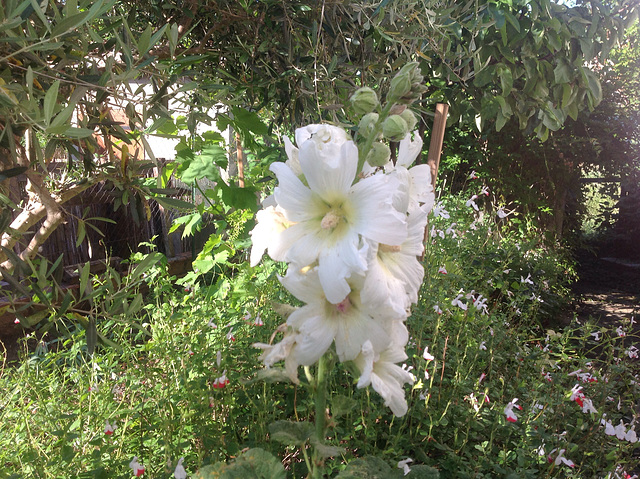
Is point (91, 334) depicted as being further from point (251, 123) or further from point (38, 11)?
point (251, 123)

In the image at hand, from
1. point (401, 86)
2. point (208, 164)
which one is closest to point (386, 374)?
point (401, 86)

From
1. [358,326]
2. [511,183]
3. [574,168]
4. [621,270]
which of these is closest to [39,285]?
[358,326]

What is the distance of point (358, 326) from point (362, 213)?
166 mm

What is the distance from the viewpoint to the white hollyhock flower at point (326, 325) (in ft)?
2.26

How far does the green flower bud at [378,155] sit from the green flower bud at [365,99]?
0.09 m

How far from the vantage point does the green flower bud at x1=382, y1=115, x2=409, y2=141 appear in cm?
73

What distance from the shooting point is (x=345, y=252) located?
650 millimetres

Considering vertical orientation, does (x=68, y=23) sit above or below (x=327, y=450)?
above

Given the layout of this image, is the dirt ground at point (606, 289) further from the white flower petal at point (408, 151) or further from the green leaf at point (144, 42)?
the green leaf at point (144, 42)

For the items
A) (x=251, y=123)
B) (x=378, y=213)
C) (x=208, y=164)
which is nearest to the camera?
(x=378, y=213)

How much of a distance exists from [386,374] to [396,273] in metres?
0.18

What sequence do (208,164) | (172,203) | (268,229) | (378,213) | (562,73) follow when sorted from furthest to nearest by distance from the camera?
(208,164) < (562,73) < (172,203) < (268,229) < (378,213)

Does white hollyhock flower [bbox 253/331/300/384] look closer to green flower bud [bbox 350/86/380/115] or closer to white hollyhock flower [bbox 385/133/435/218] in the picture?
white hollyhock flower [bbox 385/133/435/218]

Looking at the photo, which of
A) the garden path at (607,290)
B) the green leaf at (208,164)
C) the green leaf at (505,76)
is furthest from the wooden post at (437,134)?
the garden path at (607,290)
